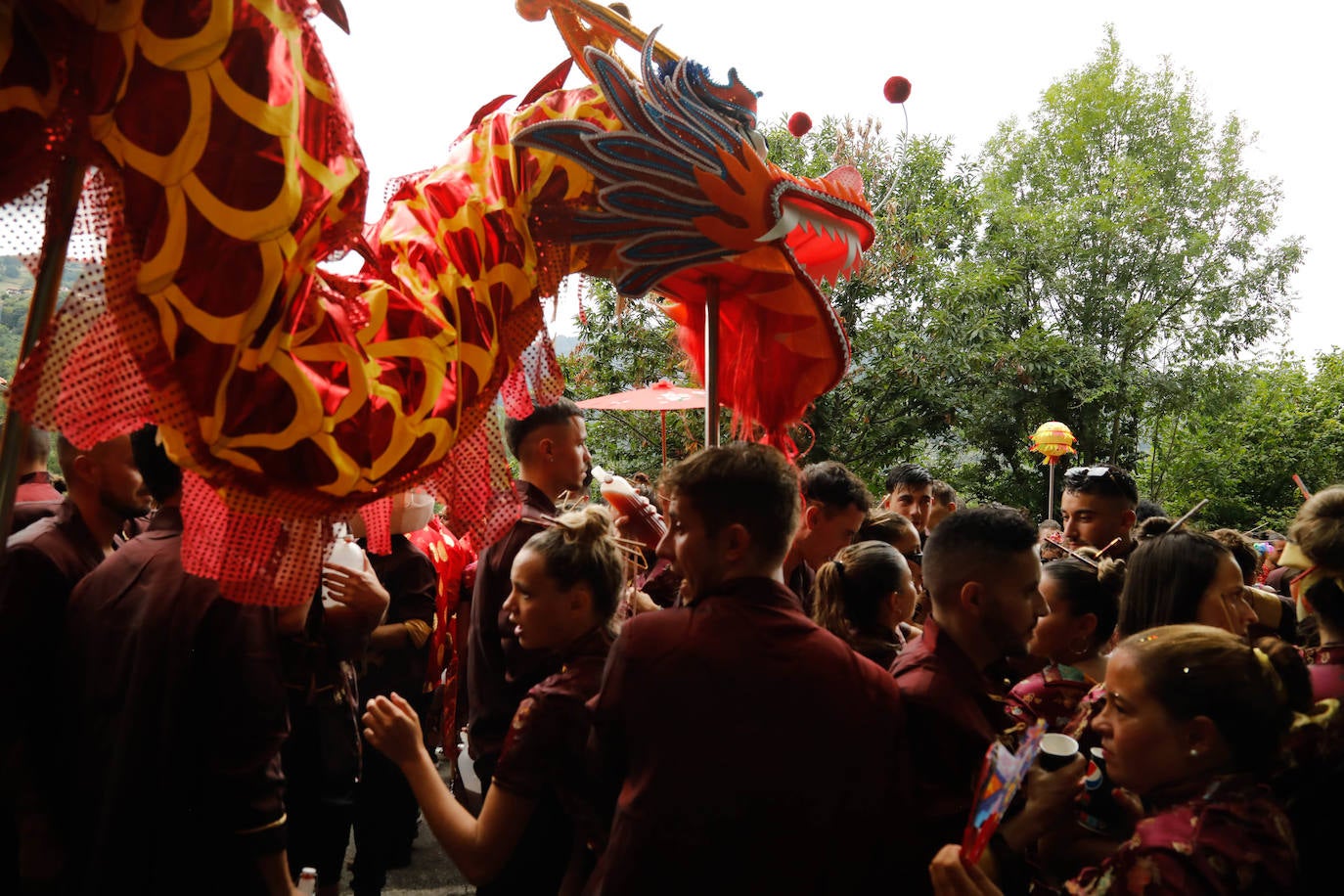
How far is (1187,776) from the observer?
4.75ft

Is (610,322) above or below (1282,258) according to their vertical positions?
below

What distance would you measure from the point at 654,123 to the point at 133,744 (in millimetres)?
1707

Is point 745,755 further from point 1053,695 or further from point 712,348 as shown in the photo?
point 712,348

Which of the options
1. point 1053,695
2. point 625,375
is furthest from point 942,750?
point 625,375

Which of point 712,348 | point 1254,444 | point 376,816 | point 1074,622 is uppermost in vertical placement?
point 712,348

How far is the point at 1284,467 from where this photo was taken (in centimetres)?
1742

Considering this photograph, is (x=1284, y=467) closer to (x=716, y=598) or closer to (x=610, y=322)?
(x=610, y=322)

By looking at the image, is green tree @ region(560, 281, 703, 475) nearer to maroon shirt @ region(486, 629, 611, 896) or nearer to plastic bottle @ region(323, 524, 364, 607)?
plastic bottle @ region(323, 524, 364, 607)

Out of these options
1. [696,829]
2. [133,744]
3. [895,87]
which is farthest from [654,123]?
[133,744]

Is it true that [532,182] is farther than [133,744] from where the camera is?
Yes

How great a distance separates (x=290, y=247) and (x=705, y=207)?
3.79 feet

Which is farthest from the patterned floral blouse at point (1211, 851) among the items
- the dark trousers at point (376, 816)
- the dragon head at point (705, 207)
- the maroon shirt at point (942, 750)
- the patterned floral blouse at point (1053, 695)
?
the dark trousers at point (376, 816)

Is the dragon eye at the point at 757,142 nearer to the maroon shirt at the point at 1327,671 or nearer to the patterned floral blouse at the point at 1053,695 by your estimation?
the patterned floral blouse at the point at 1053,695

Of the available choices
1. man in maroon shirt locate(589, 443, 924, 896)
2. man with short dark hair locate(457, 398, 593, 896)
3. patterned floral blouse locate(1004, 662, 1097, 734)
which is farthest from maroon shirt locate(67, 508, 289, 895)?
patterned floral blouse locate(1004, 662, 1097, 734)
